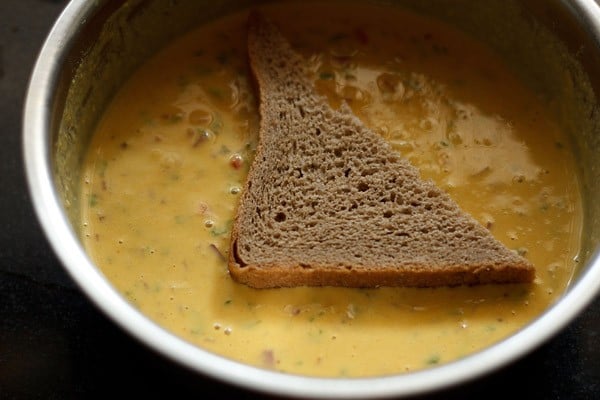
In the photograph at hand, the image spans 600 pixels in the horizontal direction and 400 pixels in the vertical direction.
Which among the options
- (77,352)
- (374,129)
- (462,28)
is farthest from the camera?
(462,28)

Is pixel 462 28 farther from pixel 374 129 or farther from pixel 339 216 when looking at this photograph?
pixel 339 216

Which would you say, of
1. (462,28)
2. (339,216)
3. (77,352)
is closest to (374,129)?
(339,216)

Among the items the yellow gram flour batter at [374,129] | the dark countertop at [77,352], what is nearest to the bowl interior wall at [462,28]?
the yellow gram flour batter at [374,129]

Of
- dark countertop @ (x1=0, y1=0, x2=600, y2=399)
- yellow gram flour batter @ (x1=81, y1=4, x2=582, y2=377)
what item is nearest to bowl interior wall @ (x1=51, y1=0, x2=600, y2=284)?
yellow gram flour batter @ (x1=81, y1=4, x2=582, y2=377)

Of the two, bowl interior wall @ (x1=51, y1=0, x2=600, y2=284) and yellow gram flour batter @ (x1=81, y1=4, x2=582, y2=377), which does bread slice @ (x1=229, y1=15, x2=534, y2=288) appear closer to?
yellow gram flour batter @ (x1=81, y1=4, x2=582, y2=377)

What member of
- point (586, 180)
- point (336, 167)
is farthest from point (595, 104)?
point (336, 167)

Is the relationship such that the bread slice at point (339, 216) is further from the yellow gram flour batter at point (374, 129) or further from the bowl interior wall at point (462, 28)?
the bowl interior wall at point (462, 28)

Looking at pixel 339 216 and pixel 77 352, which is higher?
pixel 339 216

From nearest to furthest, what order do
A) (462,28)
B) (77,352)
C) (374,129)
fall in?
(77,352) < (374,129) < (462,28)
